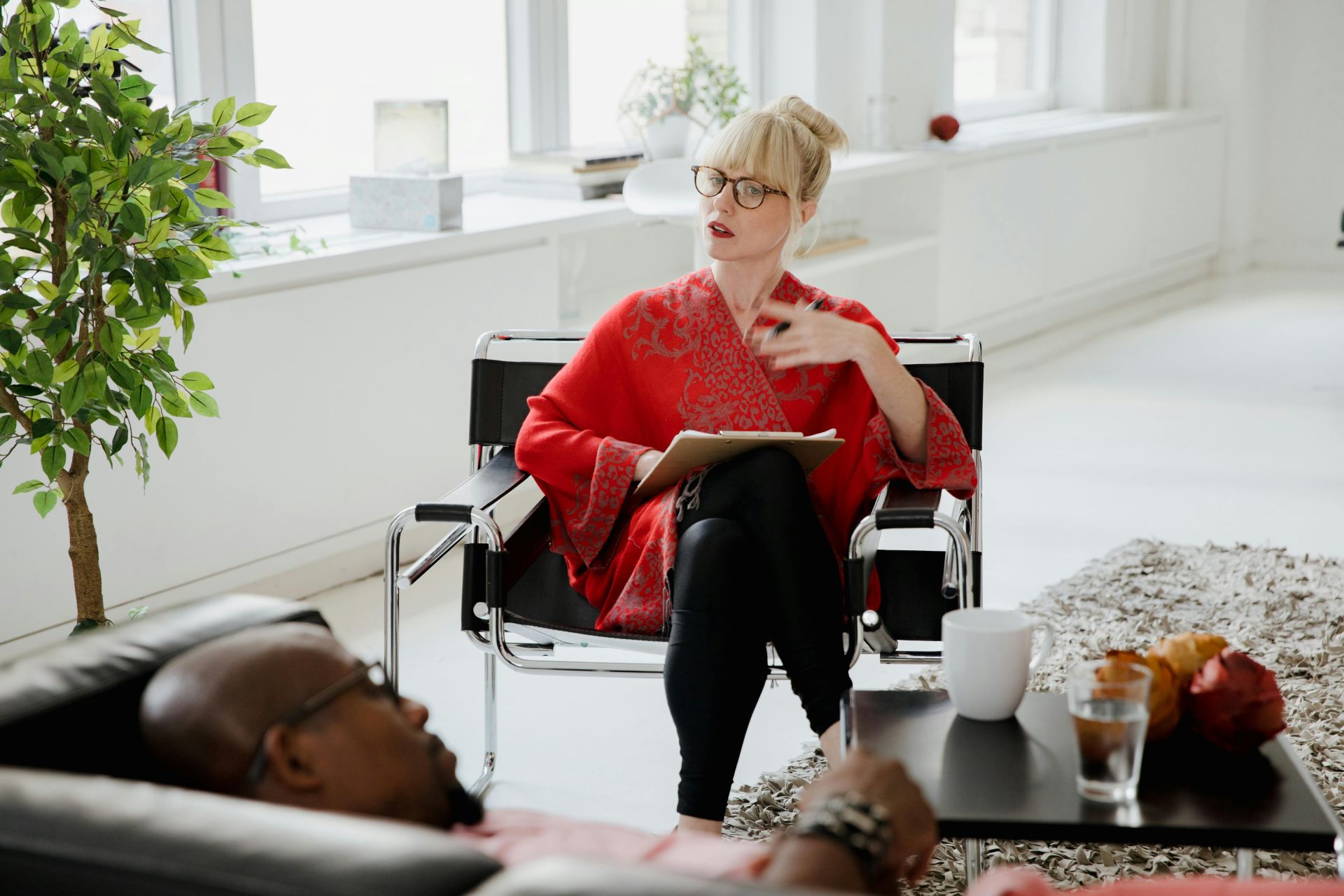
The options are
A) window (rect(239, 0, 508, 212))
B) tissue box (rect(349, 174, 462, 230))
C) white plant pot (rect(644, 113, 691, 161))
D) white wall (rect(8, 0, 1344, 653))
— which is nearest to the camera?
white wall (rect(8, 0, 1344, 653))

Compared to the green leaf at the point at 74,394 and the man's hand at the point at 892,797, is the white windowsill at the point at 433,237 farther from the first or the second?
the man's hand at the point at 892,797

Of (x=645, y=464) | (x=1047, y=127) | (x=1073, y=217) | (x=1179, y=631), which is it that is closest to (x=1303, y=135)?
(x=1047, y=127)

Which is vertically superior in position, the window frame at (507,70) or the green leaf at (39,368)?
the window frame at (507,70)

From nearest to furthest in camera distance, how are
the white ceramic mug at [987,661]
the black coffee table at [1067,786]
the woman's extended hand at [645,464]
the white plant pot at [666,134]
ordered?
the black coffee table at [1067,786], the white ceramic mug at [987,661], the woman's extended hand at [645,464], the white plant pot at [666,134]

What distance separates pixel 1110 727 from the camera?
4.49 ft

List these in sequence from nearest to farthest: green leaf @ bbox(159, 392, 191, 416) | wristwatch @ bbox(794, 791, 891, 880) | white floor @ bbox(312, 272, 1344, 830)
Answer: wristwatch @ bbox(794, 791, 891, 880) < green leaf @ bbox(159, 392, 191, 416) < white floor @ bbox(312, 272, 1344, 830)

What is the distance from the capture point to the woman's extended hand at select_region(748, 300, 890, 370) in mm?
2104

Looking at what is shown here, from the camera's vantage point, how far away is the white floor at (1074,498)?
255cm

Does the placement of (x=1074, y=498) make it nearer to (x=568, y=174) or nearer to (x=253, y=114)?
(x=568, y=174)

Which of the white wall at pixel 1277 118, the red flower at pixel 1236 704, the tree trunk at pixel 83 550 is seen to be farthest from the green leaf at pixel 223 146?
the white wall at pixel 1277 118

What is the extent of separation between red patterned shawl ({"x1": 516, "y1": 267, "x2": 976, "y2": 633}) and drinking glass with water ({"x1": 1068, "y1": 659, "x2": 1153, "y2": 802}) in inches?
28.4

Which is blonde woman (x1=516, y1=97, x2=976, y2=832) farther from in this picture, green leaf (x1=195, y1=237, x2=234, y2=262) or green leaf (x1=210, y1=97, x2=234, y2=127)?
green leaf (x1=210, y1=97, x2=234, y2=127)

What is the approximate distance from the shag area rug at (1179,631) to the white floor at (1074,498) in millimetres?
126

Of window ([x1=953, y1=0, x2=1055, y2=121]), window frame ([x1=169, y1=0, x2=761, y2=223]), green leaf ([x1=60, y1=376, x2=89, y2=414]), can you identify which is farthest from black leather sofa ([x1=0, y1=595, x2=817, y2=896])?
window ([x1=953, y1=0, x2=1055, y2=121])
